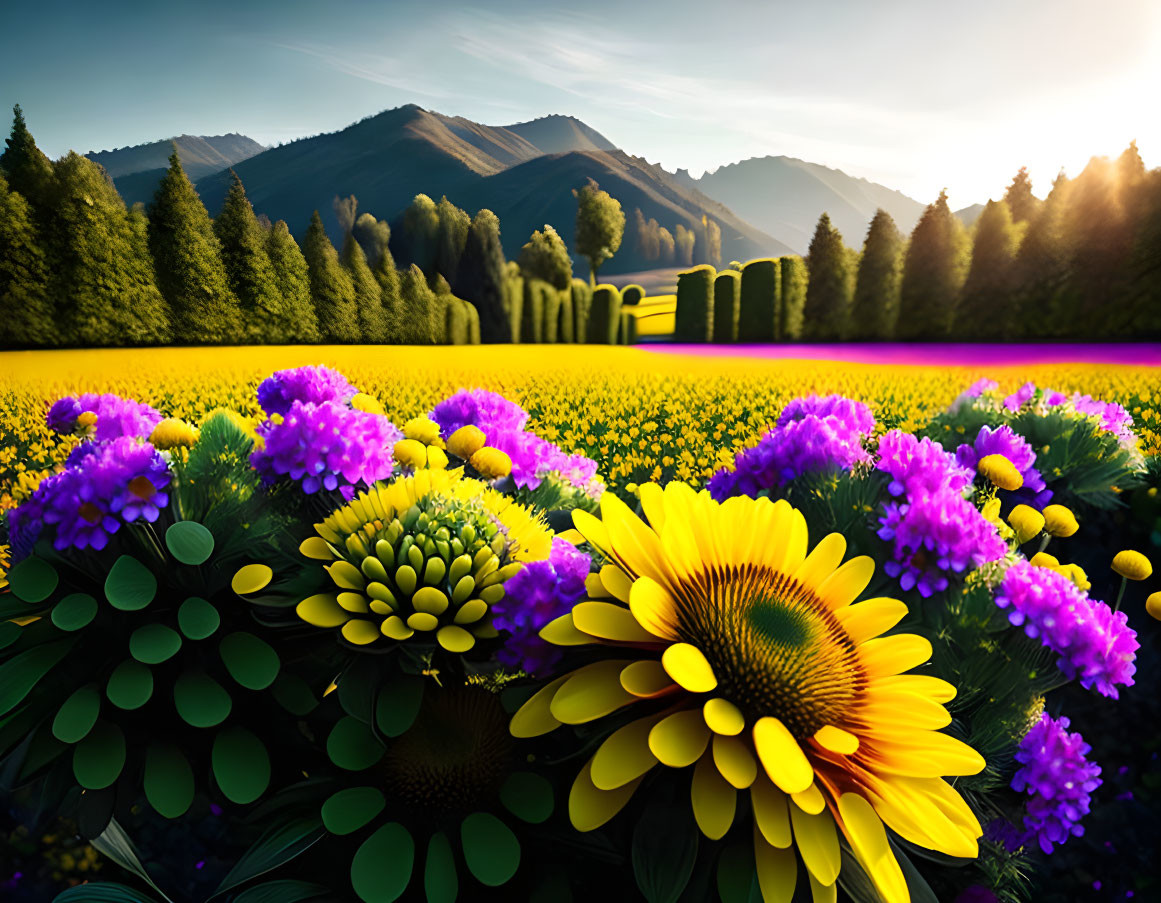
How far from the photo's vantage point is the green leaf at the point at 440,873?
2.33ft

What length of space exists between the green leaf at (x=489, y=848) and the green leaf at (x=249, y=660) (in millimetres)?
320

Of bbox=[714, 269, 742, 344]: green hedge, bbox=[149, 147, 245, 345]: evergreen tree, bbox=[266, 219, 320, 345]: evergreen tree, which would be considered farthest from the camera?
bbox=[714, 269, 742, 344]: green hedge

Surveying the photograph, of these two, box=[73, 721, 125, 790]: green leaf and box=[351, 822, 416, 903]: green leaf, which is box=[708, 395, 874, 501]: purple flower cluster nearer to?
Answer: box=[351, 822, 416, 903]: green leaf

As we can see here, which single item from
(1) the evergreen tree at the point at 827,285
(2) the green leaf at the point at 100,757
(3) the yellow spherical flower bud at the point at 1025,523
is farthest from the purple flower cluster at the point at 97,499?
(1) the evergreen tree at the point at 827,285

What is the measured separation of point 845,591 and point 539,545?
434mm

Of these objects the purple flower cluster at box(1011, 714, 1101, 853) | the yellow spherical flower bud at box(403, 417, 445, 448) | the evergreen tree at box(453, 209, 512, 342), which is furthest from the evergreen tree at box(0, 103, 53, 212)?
the evergreen tree at box(453, 209, 512, 342)

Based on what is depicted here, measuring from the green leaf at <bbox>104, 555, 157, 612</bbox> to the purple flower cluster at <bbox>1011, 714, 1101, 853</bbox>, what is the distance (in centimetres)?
137

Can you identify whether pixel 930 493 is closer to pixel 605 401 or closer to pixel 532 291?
pixel 605 401

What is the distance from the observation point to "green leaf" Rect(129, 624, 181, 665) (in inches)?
30.3

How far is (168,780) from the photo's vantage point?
2.57ft

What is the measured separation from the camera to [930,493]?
3.70 feet

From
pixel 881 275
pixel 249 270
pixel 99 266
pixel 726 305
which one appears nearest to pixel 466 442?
pixel 99 266

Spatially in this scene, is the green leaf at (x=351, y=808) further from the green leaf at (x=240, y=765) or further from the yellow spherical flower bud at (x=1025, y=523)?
the yellow spherical flower bud at (x=1025, y=523)

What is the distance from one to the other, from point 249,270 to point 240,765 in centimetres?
1166
